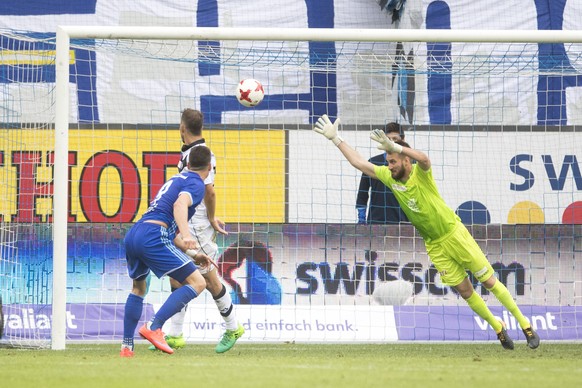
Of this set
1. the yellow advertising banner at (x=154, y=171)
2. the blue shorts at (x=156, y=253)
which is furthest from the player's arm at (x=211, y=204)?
the yellow advertising banner at (x=154, y=171)

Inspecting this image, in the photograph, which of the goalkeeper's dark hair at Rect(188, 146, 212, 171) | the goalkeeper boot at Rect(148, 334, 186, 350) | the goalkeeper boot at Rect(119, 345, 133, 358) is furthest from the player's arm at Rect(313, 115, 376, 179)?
the goalkeeper boot at Rect(119, 345, 133, 358)

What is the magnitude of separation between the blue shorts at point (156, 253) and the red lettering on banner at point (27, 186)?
11.3 ft

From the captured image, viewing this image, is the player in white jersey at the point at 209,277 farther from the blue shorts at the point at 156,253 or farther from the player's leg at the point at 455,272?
the player's leg at the point at 455,272

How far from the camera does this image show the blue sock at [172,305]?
358 inches

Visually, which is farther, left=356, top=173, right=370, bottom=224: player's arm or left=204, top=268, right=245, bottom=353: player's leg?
left=356, top=173, right=370, bottom=224: player's arm

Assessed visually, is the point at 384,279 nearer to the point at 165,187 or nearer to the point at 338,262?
the point at 338,262

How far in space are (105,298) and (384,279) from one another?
11.3 feet

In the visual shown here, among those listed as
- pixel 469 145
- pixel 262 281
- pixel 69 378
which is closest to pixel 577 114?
pixel 469 145

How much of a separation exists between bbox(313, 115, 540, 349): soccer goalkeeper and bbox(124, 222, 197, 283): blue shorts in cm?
210

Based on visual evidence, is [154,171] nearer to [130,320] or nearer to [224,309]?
[224,309]

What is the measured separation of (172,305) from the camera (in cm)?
912

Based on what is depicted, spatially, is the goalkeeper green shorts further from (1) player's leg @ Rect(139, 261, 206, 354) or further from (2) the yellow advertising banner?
(2) the yellow advertising banner

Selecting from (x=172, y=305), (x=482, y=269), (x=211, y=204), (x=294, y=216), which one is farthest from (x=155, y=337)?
(x=294, y=216)

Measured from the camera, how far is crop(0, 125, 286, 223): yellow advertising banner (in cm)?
1395
